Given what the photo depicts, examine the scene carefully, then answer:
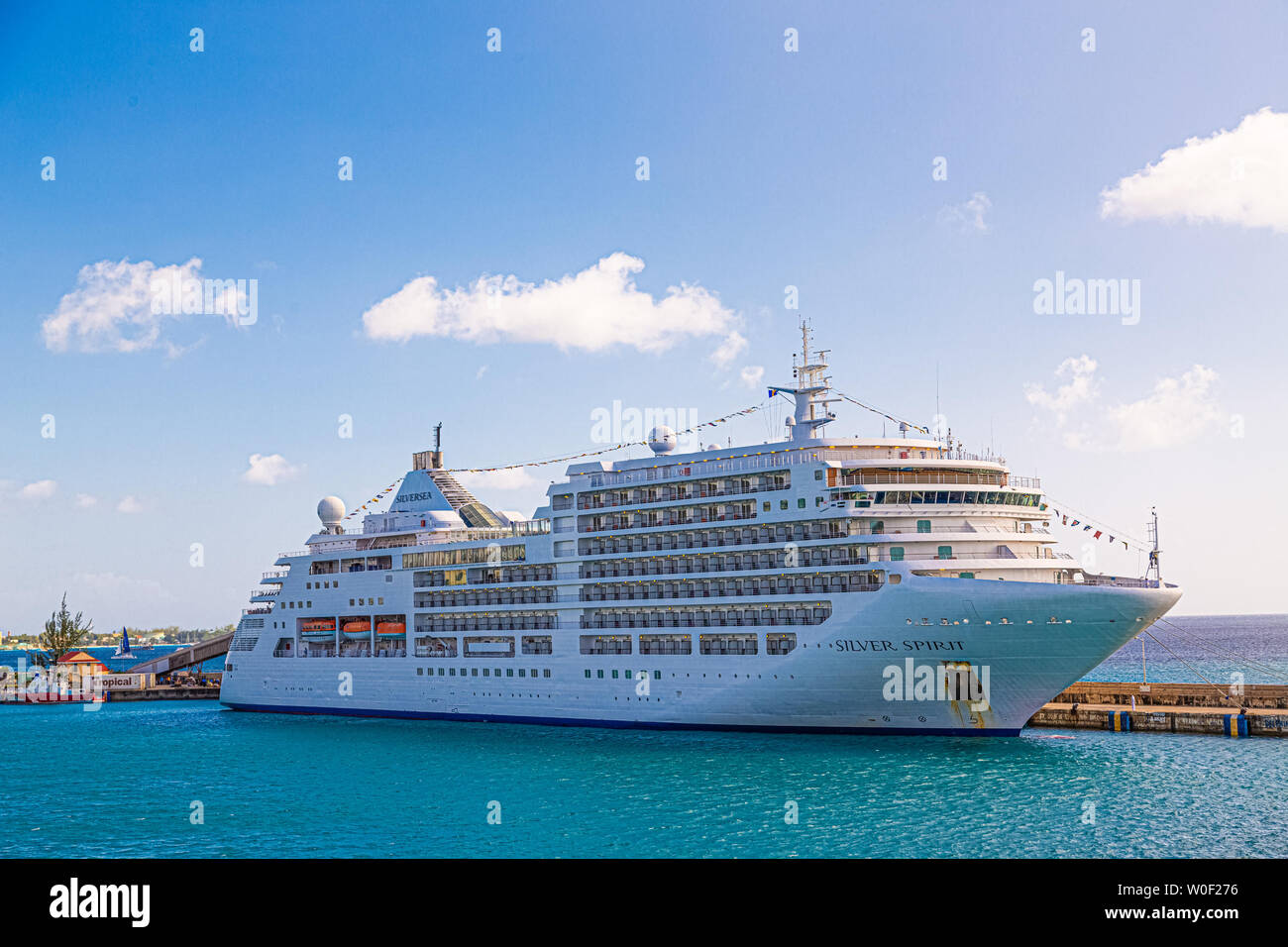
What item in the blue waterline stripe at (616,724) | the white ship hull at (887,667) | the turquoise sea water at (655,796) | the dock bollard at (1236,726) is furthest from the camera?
the dock bollard at (1236,726)

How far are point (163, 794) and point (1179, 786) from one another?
3091 centimetres

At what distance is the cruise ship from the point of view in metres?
35.7

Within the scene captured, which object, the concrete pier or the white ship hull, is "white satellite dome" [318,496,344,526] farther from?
the concrete pier

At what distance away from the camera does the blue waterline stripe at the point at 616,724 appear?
120 feet

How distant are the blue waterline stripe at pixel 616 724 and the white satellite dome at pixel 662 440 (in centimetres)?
1209

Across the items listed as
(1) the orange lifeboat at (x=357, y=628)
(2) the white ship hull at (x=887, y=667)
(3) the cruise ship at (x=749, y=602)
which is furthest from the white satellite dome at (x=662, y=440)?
(1) the orange lifeboat at (x=357, y=628)

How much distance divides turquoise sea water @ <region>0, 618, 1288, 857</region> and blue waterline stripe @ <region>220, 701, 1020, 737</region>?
41 centimetres

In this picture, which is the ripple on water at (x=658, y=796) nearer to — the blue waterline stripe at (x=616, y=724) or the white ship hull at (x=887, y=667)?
the blue waterline stripe at (x=616, y=724)

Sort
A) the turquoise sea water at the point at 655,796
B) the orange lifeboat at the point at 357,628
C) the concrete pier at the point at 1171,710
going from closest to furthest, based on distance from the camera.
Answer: the turquoise sea water at the point at 655,796, the concrete pier at the point at 1171,710, the orange lifeboat at the point at 357,628

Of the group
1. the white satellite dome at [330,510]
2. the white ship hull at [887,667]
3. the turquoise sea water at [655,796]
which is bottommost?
the turquoise sea water at [655,796]

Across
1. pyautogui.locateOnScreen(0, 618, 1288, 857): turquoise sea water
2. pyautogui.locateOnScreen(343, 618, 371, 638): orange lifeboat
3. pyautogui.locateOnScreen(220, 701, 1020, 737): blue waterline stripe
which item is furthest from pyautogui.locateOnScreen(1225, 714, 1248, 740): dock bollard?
pyautogui.locateOnScreen(343, 618, 371, 638): orange lifeboat
